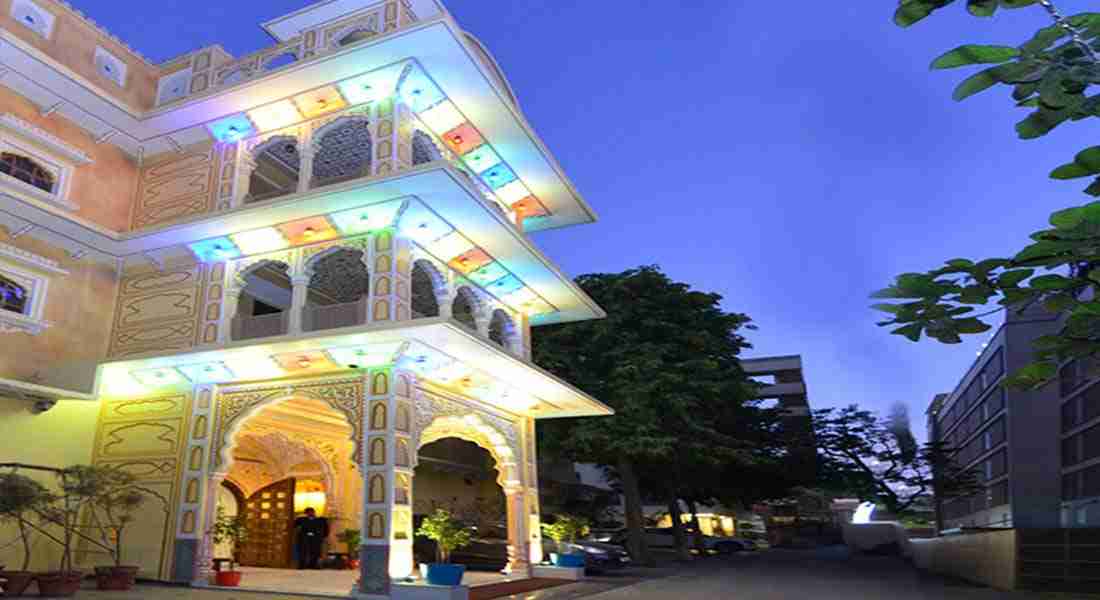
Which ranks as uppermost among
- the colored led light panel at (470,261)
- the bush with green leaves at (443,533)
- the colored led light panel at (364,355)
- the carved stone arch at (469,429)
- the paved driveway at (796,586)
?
the colored led light panel at (470,261)

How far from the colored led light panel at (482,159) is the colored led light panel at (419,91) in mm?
1728

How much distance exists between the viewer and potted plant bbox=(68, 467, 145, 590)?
1070 cm

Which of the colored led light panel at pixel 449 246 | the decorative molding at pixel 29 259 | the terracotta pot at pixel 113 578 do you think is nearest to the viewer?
the terracotta pot at pixel 113 578

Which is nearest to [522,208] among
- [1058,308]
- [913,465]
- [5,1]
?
[5,1]

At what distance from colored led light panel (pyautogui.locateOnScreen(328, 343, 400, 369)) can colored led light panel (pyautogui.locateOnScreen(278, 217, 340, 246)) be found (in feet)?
6.84

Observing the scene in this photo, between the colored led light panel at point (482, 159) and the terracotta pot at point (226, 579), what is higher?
the colored led light panel at point (482, 159)

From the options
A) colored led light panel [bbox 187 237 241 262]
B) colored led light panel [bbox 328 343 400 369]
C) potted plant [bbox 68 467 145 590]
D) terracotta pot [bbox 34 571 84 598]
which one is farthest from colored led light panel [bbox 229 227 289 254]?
terracotta pot [bbox 34 571 84 598]

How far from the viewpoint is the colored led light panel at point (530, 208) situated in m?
16.8

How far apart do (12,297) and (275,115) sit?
16.3 feet

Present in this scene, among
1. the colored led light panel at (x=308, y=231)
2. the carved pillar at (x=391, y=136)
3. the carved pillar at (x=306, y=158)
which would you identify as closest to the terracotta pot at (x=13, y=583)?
the colored led light panel at (x=308, y=231)

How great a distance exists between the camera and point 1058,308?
2.08 metres

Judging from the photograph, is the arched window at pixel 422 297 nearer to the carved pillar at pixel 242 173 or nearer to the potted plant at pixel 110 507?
the carved pillar at pixel 242 173

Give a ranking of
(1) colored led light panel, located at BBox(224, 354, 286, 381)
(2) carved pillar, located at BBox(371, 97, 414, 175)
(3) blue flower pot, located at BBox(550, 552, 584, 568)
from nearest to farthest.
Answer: (1) colored led light panel, located at BBox(224, 354, 286, 381), (2) carved pillar, located at BBox(371, 97, 414, 175), (3) blue flower pot, located at BBox(550, 552, 584, 568)

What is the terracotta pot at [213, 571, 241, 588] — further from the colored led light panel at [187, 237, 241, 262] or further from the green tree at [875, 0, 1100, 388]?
the green tree at [875, 0, 1100, 388]
